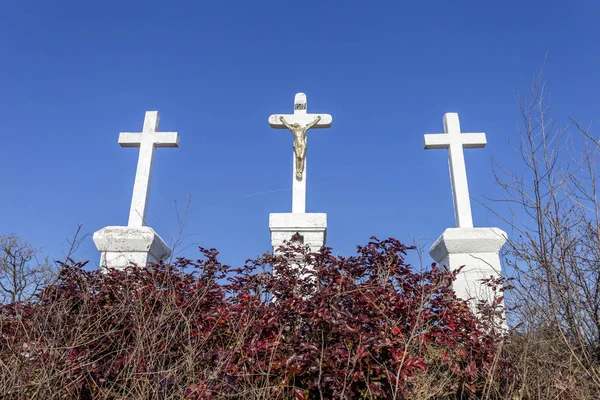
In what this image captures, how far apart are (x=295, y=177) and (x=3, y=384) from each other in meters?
4.10

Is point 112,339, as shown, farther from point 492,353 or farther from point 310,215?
point 310,215

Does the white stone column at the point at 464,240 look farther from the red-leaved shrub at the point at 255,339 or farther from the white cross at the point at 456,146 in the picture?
the red-leaved shrub at the point at 255,339

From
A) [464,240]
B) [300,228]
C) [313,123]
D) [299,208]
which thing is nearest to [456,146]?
[464,240]

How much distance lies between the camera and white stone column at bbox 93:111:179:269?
5.04m

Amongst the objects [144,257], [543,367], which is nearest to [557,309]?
[543,367]

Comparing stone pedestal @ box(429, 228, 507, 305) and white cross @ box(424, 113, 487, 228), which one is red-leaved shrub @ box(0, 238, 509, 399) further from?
white cross @ box(424, 113, 487, 228)

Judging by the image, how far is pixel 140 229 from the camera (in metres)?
5.12

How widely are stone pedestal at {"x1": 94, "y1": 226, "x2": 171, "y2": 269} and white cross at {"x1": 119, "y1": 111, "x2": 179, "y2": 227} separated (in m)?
0.48

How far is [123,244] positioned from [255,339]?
10.0 feet

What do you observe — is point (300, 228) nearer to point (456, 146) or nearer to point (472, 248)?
point (472, 248)

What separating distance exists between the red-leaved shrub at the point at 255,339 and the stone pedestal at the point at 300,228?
1.58 meters

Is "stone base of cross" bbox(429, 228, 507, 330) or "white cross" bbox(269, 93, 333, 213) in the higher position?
"white cross" bbox(269, 93, 333, 213)

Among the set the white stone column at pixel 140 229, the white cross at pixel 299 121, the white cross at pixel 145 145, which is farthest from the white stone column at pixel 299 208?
the white cross at pixel 145 145

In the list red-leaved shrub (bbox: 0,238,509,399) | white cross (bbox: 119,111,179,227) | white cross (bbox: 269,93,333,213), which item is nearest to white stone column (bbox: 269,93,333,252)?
white cross (bbox: 269,93,333,213)
